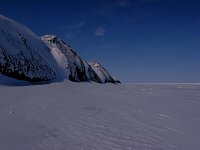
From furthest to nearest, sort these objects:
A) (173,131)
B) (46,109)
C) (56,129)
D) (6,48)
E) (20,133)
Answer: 1. (6,48)
2. (46,109)
3. (173,131)
4. (56,129)
5. (20,133)

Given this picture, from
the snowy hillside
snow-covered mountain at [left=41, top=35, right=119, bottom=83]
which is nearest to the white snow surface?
snow-covered mountain at [left=41, top=35, right=119, bottom=83]

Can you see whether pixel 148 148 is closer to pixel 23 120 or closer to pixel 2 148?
pixel 2 148

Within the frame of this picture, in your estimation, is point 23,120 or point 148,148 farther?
point 23,120

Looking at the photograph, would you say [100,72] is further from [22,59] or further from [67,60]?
[22,59]

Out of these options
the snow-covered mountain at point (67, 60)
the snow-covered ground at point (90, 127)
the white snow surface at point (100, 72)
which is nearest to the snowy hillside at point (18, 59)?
the snow-covered mountain at point (67, 60)

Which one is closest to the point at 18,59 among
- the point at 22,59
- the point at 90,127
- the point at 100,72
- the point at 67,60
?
the point at 22,59

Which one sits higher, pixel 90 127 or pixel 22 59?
pixel 22 59

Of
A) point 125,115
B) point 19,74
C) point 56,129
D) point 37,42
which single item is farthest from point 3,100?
point 37,42

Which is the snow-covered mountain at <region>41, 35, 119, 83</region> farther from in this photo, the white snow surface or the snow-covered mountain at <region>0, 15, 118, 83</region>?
the white snow surface

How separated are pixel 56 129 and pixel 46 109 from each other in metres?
1.59

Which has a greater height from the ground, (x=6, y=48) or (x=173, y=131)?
(x=6, y=48)

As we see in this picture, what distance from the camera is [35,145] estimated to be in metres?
3.50

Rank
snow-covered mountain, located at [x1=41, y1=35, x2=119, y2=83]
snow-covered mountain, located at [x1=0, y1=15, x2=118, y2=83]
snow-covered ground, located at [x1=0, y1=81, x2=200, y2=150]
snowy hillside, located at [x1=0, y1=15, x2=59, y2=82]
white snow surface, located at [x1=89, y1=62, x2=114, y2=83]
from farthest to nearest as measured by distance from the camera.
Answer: white snow surface, located at [x1=89, y1=62, x2=114, y2=83], snow-covered mountain, located at [x1=41, y1=35, x2=119, y2=83], snow-covered mountain, located at [x1=0, y1=15, x2=118, y2=83], snowy hillside, located at [x1=0, y1=15, x2=59, y2=82], snow-covered ground, located at [x1=0, y1=81, x2=200, y2=150]

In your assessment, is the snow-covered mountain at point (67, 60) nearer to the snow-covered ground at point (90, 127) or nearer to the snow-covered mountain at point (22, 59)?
the snow-covered mountain at point (22, 59)
